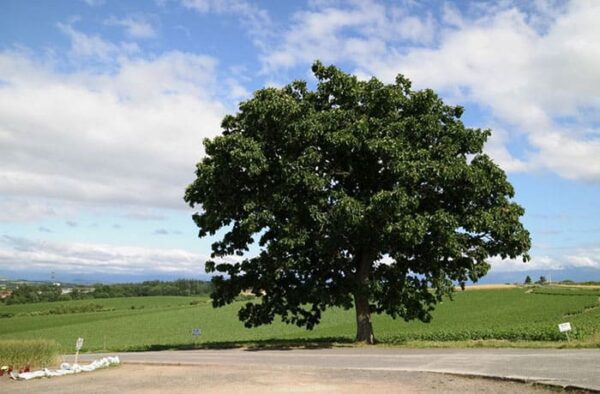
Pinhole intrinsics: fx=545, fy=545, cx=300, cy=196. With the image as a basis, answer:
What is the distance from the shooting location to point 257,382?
13.0m

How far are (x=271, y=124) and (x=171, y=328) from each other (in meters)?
42.7

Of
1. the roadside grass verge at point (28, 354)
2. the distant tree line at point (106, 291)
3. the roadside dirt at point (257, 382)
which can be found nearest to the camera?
the roadside dirt at point (257, 382)

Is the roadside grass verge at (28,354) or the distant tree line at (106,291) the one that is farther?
the distant tree line at (106,291)

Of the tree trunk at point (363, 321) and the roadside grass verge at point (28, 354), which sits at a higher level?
the tree trunk at point (363, 321)

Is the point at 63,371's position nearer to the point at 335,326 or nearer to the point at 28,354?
the point at 28,354

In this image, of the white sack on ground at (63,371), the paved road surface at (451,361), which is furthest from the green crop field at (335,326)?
the white sack on ground at (63,371)

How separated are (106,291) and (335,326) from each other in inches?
3745

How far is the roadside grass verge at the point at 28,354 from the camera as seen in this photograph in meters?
19.7

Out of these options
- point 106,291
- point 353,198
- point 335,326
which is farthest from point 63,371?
point 106,291

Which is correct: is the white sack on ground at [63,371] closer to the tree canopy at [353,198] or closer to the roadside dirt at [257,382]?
the roadside dirt at [257,382]

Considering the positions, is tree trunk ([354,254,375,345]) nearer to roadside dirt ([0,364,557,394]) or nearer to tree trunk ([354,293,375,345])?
tree trunk ([354,293,375,345])

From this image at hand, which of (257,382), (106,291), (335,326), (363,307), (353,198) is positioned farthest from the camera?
(106,291)

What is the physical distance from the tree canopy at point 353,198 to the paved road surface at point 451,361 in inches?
141

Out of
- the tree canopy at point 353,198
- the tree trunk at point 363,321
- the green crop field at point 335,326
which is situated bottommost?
the green crop field at point 335,326
